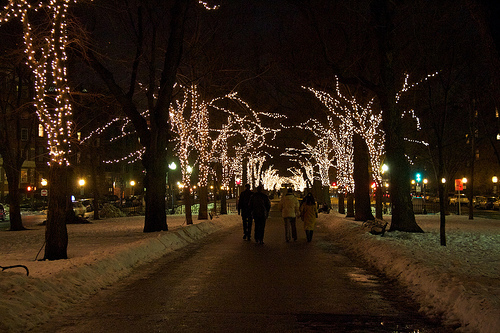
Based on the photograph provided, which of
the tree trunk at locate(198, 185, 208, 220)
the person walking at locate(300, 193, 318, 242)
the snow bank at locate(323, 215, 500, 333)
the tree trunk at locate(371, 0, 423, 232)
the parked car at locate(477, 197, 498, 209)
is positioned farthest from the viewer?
the parked car at locate(477, 197, 498, 209)

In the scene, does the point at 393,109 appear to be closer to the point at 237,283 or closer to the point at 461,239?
the point at 461,239

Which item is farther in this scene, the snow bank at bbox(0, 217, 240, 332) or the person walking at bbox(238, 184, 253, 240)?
the person walking at bbox(238, 184, 253, 240)

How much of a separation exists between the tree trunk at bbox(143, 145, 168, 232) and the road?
6.55m

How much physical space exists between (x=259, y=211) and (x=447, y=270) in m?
8.76

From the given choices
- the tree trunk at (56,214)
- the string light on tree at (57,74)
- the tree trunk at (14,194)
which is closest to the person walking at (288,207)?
the tree trunk at (56,214)

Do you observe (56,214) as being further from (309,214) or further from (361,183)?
(361,183)

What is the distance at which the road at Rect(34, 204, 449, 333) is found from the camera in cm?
671

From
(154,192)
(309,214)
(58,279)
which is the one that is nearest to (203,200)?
(154,192)

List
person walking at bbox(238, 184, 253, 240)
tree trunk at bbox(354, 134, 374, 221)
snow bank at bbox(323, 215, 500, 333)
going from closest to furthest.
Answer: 1. snow bank at bbox(323, 215, 500, 333)
2. person walking at bbox(238, 184, 253, 240)
3. tree trunk at bbox(354, 134, 374, 221)

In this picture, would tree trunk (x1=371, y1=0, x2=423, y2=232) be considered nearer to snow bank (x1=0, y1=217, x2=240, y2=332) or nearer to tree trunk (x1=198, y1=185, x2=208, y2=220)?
snow bank (x1=0, y1=217, x2=240, y2=332)

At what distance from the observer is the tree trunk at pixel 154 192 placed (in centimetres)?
1941

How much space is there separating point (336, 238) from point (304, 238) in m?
A: 1.25

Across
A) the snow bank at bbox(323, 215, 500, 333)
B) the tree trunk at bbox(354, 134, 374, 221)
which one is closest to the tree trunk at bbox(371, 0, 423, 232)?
the snow bank at bbox(323, 215, 500, 333)

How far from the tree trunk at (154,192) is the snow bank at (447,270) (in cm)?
703
